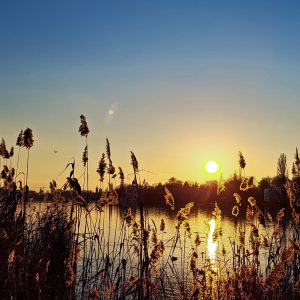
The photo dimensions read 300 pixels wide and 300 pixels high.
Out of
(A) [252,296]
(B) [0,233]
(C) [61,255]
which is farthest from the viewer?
(C) [61,255]

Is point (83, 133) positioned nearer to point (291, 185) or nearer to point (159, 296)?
point (159, 296)

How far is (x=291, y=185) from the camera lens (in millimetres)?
6742

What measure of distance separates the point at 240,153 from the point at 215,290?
208cm

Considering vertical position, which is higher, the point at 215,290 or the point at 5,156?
the point at 5,156

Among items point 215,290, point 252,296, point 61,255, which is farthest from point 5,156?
point 252,296

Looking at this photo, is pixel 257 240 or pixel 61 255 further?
pixel 61 255

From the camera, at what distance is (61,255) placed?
8336mm

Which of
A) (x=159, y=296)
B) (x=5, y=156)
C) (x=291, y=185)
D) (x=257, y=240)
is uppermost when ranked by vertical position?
(x=5, y=156)

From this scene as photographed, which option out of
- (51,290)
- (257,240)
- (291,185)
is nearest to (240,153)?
(291,185)

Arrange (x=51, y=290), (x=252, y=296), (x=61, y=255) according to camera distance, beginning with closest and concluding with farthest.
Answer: (x=252, y=296) < (x=51, y=290) < (x=61, y=255)

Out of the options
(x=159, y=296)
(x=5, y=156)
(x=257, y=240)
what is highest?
(x=5, y=156)

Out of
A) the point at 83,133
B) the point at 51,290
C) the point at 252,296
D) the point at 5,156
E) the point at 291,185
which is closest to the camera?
the point at 252,296

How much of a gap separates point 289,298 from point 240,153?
2.17 meters

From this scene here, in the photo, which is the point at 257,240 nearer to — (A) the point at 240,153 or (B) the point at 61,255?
(A) the point at 240,153
